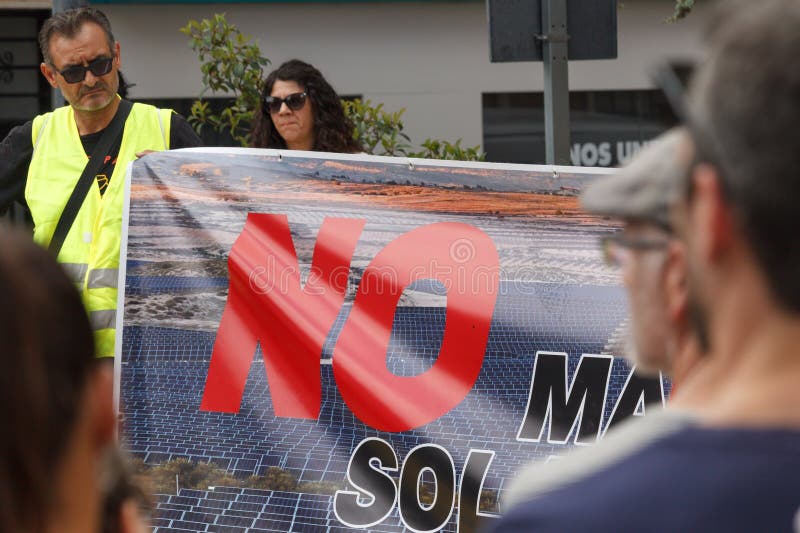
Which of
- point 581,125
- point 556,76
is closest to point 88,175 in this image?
point 556,76

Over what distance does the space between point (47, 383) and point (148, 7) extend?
9.00 m

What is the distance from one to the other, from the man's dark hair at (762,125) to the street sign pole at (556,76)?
4.13 metres

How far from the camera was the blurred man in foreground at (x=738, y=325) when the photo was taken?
1168mm

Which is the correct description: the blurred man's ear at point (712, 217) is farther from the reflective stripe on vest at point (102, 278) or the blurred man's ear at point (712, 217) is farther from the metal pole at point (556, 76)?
the metal pole at point (556, 76)

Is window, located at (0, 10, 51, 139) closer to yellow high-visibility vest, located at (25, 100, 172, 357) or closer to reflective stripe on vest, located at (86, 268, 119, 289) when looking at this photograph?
yellow high-visibility vest, located at (25, 100, 172, 357)

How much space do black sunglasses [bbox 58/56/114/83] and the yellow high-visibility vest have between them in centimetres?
18

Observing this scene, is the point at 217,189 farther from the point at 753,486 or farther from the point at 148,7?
the point at 148,7

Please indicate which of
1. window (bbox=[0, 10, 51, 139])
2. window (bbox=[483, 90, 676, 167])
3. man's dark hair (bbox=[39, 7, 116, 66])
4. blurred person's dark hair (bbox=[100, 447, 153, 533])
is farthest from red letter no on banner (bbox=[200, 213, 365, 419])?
window (bbox=[0, 10, 51, 139])

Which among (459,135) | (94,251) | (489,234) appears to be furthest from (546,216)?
(459,135)

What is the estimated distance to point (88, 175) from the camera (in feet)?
14.5

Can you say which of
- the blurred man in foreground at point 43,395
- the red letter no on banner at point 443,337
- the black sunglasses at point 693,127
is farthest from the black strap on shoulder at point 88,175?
the black sunglasses at point 693,127

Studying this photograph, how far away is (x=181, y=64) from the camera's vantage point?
389 inches

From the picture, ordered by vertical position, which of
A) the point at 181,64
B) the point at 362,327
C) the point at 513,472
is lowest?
the point at 513,472

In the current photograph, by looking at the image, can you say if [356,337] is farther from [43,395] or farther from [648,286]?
[43,395]
